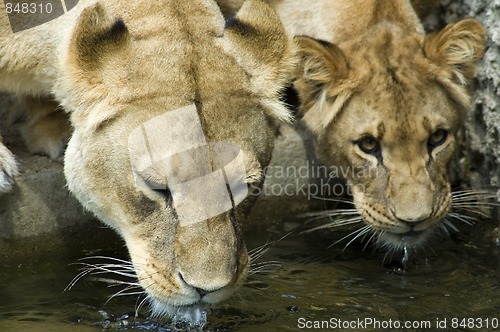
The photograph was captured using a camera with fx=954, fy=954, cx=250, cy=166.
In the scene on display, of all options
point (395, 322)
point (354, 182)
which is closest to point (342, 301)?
point (395, 322)

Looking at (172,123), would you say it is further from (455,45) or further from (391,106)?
(455,45)

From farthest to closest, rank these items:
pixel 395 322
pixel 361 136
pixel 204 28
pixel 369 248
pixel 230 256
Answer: pixel 369 248 → pixel 361 136 → pixel 395 322 → pixel 204 28 → pixel 230 256

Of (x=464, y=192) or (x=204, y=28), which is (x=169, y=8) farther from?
(x=464, y=192)

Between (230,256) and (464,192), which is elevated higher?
(230,256)

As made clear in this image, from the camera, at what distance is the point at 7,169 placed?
19.0 feet

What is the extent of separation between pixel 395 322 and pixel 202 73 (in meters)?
1.80

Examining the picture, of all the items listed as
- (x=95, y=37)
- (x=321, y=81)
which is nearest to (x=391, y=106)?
(x=321, y=81)

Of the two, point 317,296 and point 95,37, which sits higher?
point 95,37

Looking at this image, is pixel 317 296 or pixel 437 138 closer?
pixel 317 296

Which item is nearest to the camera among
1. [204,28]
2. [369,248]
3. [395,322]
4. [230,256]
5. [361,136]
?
Answer: [230,256]

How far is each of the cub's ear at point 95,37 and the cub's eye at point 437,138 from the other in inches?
88.6

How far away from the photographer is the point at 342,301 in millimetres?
5605

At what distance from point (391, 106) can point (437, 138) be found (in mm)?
396

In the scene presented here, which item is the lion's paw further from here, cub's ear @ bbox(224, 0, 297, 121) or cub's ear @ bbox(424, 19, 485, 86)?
cub's ear @ bbox(424, 19, 485, 86)
